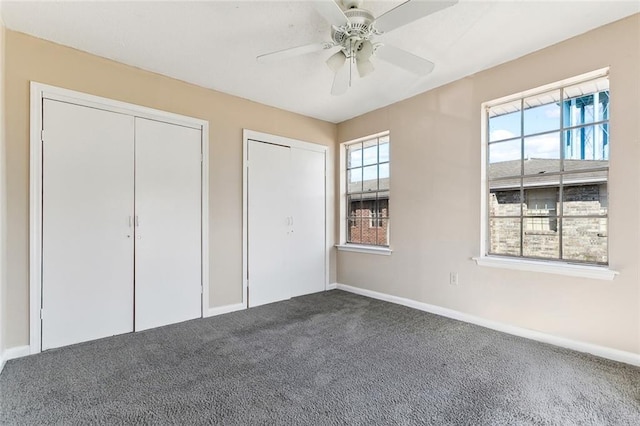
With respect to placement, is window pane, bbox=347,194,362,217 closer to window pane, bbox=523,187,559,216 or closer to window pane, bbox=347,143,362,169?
window pane, bbox=347,143,362,169

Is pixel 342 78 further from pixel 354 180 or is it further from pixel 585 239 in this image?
pixel 585 239

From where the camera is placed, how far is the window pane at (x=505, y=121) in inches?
116

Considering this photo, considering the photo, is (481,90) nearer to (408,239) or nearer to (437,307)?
(408,239)

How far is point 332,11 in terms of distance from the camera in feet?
5.85

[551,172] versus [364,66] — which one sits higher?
[364,66]

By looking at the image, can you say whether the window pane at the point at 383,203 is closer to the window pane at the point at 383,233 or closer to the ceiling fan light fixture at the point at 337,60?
the window pane at the point at 383,233

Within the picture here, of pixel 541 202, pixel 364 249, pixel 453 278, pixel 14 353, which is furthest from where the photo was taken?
pixel 364 249

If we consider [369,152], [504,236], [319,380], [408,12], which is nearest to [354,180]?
[369,152]

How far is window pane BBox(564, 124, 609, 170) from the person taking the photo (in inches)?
96.8

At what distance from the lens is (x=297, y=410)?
5.72ft

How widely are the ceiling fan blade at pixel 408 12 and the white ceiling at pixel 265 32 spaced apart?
0.92 feet

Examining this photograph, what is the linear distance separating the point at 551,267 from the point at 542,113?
55.1 inches

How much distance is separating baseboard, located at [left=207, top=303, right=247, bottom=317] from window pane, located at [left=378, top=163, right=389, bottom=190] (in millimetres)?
2375

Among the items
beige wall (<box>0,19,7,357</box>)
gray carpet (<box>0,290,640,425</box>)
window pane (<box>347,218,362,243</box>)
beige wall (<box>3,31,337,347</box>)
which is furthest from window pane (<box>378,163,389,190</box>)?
beige wall (<box>0,19,7,357</box>)
